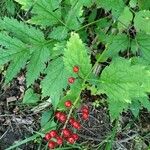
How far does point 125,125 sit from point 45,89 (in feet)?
2.82

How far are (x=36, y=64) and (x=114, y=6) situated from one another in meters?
0.63

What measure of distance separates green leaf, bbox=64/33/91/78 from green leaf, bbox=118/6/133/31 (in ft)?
2.22

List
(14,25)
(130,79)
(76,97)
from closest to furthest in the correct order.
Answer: (130,79)
(76,97)
(14,25)

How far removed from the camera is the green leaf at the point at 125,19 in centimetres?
234

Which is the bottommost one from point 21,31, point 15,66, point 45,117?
point 45,117

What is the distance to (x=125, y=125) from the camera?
2.78 m

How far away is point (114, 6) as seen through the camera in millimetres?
2287

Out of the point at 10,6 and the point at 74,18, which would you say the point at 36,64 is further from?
the point at 10,6

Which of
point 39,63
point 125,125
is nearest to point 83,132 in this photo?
point 125,125

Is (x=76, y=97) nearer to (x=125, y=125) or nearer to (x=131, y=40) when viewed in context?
(x=131, y=40)

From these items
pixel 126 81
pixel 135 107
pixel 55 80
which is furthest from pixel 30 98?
pixel 126 81

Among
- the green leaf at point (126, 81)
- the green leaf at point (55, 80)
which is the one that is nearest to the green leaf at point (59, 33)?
the green leaf at point (55, 80)

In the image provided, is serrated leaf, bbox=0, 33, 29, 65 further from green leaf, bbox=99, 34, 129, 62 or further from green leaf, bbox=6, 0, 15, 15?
green leaf, bbox=6, 0, 15, 15

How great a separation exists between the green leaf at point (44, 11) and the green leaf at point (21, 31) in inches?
2.4
